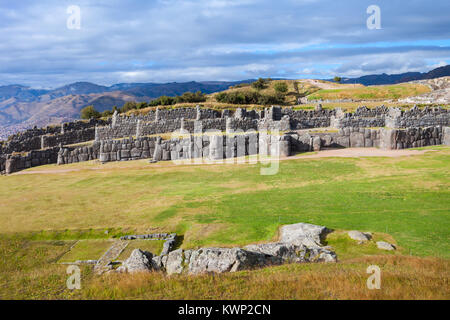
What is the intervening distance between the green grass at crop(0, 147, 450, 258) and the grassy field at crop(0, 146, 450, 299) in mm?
57

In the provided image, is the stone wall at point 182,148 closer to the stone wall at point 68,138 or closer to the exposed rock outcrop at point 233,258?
the stone wall at point 68,138

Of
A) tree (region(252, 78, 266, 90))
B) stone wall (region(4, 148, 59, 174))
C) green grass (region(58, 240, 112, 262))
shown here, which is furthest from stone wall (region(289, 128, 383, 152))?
tree (region(252, 78, 266, 90))

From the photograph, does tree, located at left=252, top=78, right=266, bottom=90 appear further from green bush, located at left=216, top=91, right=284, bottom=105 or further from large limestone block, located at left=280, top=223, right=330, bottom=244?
large limestone block, located at left=280, top=223, right=330, bottom=244

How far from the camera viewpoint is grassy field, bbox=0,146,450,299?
271 inches

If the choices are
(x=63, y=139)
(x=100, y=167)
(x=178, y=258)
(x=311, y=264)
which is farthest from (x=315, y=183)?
(x=63, y=139)

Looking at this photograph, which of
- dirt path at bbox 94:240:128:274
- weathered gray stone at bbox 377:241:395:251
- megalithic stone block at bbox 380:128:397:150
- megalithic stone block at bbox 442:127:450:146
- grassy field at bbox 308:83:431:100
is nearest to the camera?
dirt path at bbox 94:240:128:274

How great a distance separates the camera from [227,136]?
25.5 m

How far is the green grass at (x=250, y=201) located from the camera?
38.7 feet

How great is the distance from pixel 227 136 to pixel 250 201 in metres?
11.1

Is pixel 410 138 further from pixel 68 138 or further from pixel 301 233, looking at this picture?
pixel 68 138

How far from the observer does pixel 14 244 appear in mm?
12312

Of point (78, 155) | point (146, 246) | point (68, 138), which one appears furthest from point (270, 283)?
point (68, 138)

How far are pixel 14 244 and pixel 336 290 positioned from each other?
11792 millimetres
